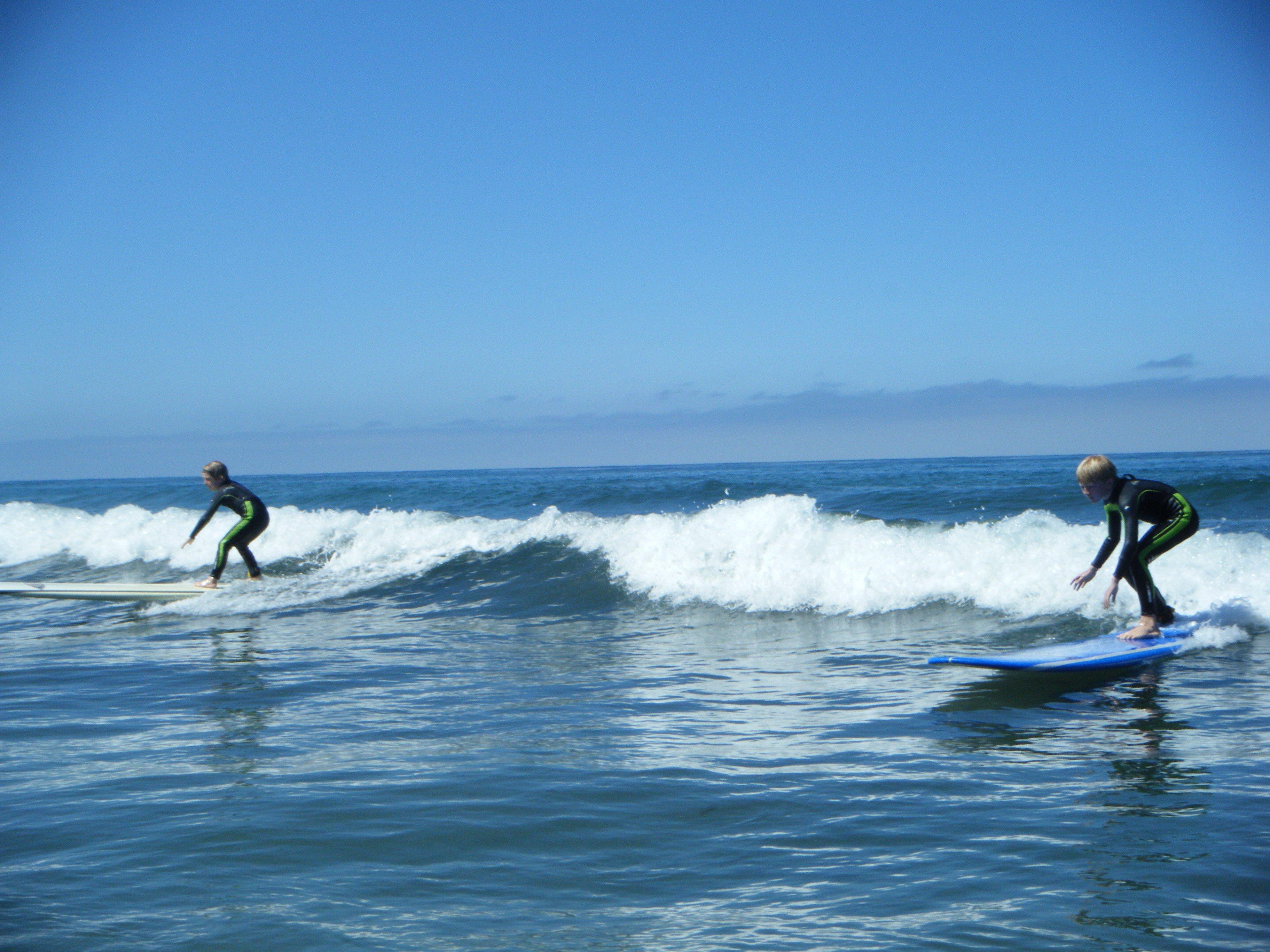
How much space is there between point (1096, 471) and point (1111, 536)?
0.60 metres

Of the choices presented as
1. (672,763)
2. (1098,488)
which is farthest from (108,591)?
(1098,488)

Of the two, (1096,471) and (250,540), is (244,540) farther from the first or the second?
(1096,471)

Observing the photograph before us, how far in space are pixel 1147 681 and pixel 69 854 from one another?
6.51 metres

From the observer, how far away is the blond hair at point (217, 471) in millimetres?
12352

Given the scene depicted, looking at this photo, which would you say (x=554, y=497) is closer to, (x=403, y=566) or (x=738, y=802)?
(x=403, y=566)

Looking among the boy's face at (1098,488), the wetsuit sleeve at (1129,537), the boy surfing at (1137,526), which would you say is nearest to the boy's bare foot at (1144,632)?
the boy surfing at (1137,526)

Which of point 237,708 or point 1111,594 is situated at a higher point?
point 1111,594

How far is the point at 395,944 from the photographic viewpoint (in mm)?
3172

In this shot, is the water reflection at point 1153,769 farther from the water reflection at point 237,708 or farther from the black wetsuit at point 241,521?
the black wetsuit at point 241,521

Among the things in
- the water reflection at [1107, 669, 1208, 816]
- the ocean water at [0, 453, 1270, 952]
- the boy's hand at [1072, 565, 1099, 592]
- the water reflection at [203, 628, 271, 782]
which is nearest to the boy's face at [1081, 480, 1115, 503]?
the boy's hand at [1072, 565, 1099, 592]

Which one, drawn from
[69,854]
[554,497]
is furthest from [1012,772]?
[554,497]

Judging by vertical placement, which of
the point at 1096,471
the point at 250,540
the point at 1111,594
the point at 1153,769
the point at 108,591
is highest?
the point at 1096,471

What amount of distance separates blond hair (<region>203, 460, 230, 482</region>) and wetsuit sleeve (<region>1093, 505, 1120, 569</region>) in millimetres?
10153

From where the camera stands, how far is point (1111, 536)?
7395 millimetres
